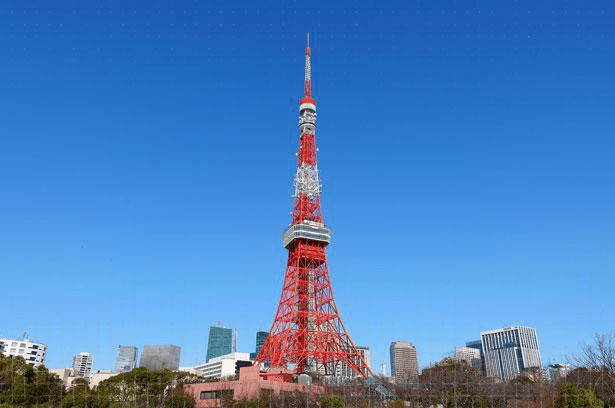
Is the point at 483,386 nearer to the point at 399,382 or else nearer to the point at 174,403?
the point at 399,382

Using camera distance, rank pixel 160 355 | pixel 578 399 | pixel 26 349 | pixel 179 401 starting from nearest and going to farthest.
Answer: pixel 578 399, pixel 179 401, pixel 26 349, pixel 160 355

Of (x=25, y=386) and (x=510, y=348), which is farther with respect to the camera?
(x=510, y=348)

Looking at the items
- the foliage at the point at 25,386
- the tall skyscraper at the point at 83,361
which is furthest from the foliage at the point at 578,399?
the tall skyscraper at the point at 83,361

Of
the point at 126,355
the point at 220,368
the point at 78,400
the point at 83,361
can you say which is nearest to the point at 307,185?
the point at 78,400

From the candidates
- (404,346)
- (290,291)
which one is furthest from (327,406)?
(404,346)

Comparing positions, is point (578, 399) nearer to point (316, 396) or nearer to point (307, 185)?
point (316, 396)

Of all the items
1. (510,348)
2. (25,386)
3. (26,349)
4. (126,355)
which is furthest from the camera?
(126,355)

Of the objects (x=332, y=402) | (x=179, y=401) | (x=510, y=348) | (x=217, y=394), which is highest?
(x=510, y=348)
